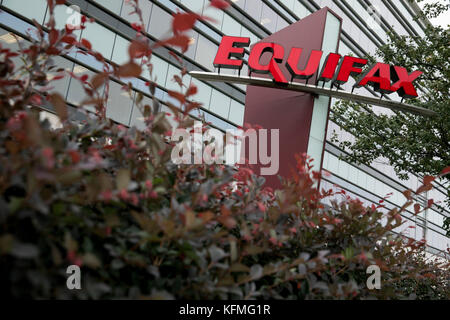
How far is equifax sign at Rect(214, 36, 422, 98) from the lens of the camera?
5785 mm

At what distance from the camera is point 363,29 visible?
21672 millimetres

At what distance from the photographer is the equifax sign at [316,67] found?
579 centimetres

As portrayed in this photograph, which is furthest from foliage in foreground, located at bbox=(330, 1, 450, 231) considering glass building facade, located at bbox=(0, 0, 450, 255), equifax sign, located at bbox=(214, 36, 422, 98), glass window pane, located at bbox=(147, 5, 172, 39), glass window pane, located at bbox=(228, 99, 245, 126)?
glass window pane, located at bbox=(147, 5, 172, 39)

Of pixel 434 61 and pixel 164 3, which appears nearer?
pixel 434 61

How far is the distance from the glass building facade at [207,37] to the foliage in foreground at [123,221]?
3.49m

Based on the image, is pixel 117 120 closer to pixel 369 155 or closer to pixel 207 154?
pixel 369 155

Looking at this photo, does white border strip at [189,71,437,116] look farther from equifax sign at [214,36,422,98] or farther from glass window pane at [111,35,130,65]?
glass window pane at [111,35,130,65]

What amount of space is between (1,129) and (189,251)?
776 millimetres

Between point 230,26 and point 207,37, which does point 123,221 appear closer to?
point 207,37

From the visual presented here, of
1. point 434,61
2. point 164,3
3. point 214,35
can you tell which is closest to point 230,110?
point 214,35

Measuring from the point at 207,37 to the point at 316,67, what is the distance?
31.4 feet

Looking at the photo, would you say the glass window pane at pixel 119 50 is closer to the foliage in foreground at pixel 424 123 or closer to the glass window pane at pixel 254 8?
the glass window pane at pixel 254 8
